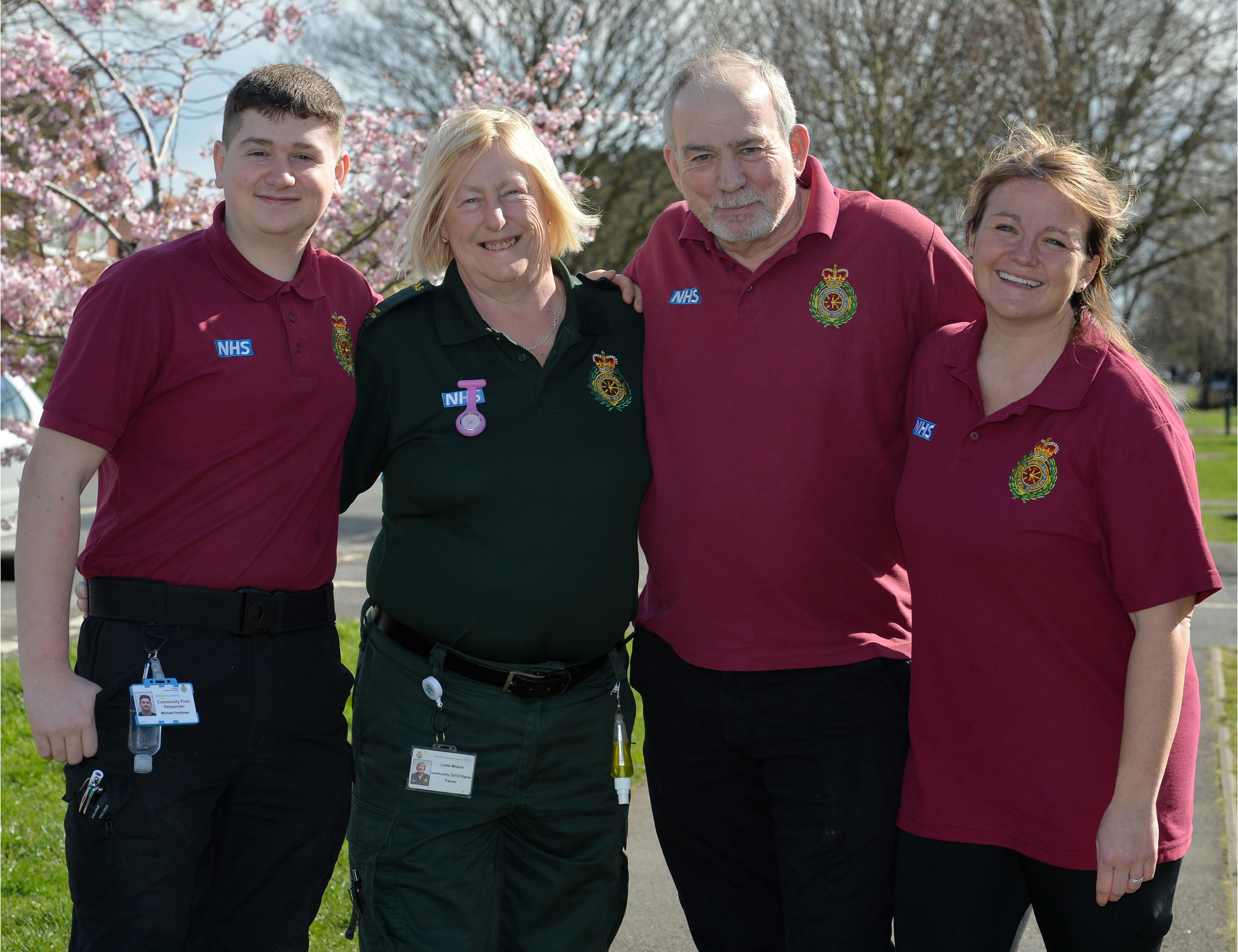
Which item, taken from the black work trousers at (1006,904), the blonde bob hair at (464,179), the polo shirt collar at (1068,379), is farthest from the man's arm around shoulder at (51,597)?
the polo shirt collar at (1068,379)

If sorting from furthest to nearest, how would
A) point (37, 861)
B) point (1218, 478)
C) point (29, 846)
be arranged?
point (1218, 478)
point (29, 846)
point (37, 861)

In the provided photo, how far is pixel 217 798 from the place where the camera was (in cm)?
265

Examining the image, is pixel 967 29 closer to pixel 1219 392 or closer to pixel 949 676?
pixel 949 676

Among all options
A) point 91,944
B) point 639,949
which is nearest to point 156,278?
point 91,944

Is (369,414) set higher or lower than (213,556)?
higher

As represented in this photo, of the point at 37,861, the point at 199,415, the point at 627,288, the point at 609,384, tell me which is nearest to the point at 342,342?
the point at 199,415

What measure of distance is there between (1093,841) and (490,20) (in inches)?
740

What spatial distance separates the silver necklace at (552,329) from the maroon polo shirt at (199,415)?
1.62 ft

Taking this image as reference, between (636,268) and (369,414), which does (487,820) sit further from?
(636,268)

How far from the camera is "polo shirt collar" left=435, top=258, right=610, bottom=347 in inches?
114

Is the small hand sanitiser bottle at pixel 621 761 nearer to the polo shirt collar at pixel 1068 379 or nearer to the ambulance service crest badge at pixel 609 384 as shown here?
the ambulance service crest badge at pixel 609 384

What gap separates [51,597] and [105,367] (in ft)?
1.69

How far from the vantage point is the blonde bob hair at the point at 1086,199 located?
2482 millimetres

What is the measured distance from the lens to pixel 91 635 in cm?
263
